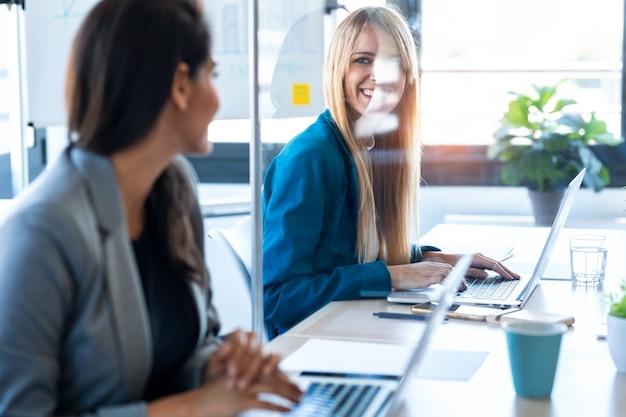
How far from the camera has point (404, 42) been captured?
2.31 metres

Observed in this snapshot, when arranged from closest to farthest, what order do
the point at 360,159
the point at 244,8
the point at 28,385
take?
the point at 28,385 < the point at 360,159 < the point at 244,8

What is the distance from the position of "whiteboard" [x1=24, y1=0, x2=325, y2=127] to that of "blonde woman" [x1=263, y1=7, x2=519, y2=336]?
0.32 m

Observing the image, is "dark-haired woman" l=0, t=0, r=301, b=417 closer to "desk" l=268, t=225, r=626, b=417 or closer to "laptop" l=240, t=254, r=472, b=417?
"laptop" l=240, t=254, r=472, b=417

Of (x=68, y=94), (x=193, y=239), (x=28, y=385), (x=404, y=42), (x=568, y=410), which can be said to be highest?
(x=404, y=42)

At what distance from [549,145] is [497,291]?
2.78 metres

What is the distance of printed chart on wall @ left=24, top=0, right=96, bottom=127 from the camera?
2.96m

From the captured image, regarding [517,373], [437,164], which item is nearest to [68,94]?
[517,373]

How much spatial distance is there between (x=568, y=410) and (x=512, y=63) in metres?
3.79

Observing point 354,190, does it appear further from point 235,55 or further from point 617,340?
point 235,55

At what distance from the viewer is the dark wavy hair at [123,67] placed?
112 centimetres

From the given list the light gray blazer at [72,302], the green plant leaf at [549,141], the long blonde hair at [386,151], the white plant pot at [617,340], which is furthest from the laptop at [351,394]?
the green plant leaf at [549,141]

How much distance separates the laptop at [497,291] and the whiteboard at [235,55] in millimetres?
804

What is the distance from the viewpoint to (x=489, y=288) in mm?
2002

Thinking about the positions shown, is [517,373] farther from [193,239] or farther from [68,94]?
[68,94]
